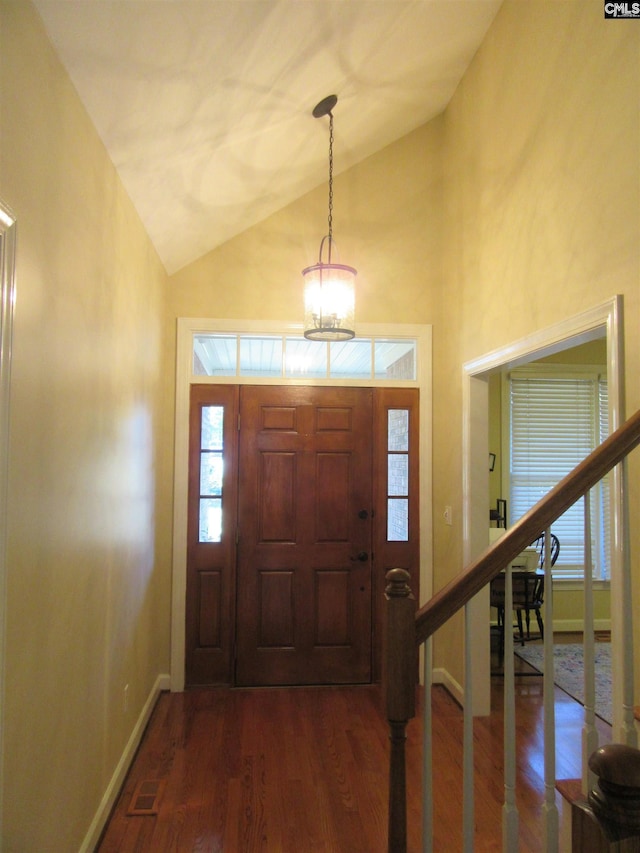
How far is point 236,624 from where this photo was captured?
12.9ft

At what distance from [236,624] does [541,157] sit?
338 cm

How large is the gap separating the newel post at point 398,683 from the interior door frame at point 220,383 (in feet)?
8.43

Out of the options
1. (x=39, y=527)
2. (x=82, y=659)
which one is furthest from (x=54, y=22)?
(x=82, y=659)

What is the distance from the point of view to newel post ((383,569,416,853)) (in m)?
1.47

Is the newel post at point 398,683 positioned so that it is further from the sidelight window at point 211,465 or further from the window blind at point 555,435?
the window blind at point 555,435

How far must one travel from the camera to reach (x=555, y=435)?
546cm

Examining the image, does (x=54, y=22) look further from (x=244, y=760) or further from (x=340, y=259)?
(x=244, y=760)

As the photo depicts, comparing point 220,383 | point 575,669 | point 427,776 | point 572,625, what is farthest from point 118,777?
point 572,625

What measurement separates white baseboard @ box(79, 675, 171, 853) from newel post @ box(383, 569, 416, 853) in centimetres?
136

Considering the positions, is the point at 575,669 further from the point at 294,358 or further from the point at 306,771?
the point at 294,358

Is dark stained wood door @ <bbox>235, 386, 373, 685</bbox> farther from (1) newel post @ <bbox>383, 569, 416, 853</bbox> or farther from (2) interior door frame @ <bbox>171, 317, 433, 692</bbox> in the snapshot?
(1) newel post @ <bbox>383, 569, 416, 853</bbox>

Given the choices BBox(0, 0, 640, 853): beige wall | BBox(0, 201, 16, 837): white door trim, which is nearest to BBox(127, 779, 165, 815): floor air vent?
BBox(0, 0, 640, 853): beige wall

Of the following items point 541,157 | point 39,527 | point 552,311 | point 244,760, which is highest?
point 541,157

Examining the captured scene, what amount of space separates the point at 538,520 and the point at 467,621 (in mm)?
322
